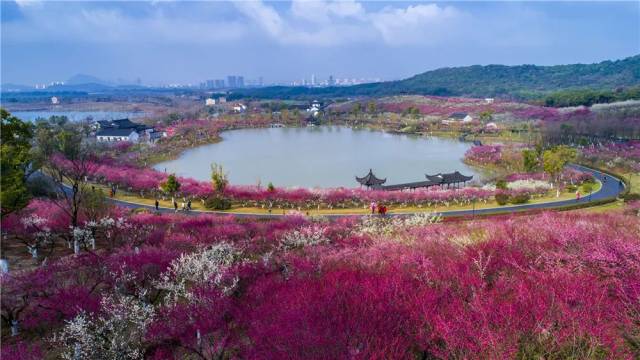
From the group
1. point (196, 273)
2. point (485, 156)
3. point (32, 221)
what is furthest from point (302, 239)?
point (485, 156)

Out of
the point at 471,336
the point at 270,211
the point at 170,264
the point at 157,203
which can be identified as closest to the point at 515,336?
the point at 471,336

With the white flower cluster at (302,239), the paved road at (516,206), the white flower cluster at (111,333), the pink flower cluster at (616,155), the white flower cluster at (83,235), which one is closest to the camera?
the white flower cluster at (111,333)

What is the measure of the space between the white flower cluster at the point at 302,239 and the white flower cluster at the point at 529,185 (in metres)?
16.6

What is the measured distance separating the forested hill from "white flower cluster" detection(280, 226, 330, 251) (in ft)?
338

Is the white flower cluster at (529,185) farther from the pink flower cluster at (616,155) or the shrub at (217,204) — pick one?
the shrub at (217,204)

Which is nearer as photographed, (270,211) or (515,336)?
(515,336)

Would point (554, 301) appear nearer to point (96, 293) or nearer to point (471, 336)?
point (471, 336)

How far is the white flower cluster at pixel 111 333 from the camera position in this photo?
7441 millimetres

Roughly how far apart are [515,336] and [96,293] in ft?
29.4

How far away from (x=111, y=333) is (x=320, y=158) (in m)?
34.1

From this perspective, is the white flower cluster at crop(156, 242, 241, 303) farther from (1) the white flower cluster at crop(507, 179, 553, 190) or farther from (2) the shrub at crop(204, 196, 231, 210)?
(1) the white flower cluster at crop(507, 179, 553, 190)

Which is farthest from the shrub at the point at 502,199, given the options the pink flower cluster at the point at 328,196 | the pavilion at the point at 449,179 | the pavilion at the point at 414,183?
the pavilion at the point at 449,179

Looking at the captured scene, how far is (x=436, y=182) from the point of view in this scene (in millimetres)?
28672

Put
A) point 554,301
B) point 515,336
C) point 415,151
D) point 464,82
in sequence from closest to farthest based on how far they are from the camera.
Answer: point 515,336, point 554,301, point 415,151, point 464,82
